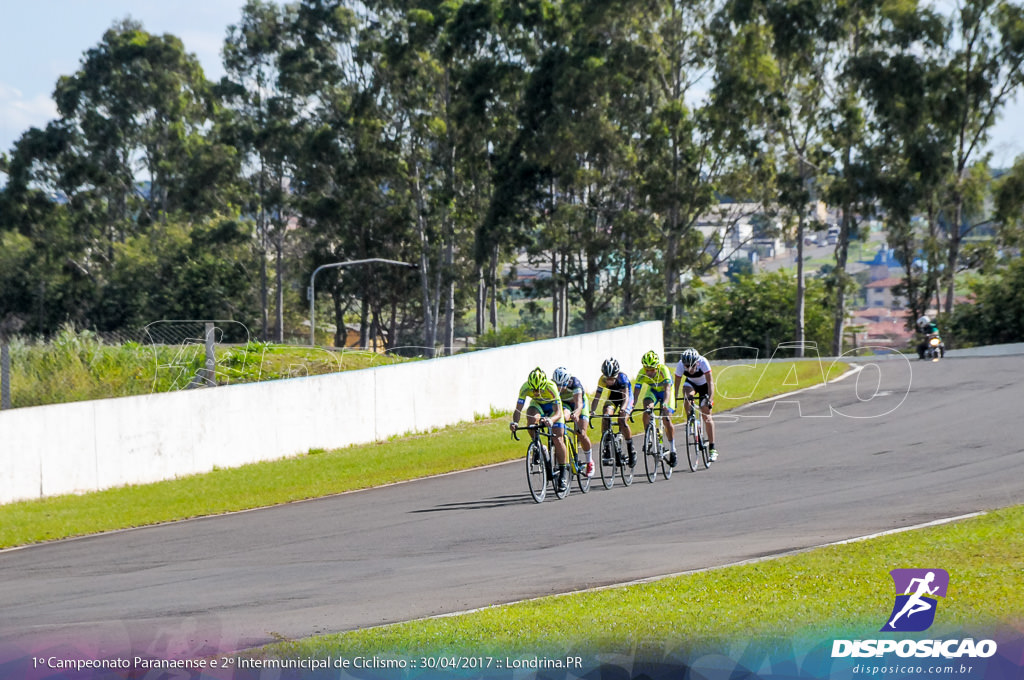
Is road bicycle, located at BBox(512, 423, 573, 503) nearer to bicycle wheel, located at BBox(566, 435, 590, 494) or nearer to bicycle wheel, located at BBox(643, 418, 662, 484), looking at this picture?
bicycle wheel, located at BBox(566, 435, 590, 494)

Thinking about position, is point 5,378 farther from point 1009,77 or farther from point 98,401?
point 1009,77

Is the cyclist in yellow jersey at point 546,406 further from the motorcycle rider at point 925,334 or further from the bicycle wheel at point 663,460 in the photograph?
the motorcycle rider at point 925,334

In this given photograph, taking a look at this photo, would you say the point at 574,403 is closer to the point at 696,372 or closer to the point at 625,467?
the point at 625,467

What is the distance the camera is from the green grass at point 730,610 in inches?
305

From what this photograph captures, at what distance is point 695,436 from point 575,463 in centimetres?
286

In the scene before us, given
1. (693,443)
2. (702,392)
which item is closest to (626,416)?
(702,392)

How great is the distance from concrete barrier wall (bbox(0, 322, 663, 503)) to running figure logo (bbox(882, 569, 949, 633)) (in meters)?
12.7

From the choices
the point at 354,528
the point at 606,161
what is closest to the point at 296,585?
the point at 354,528

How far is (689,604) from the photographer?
8820 millimetres

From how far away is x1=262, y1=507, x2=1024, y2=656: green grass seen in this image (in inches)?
305

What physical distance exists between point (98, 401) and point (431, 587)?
9650 mm

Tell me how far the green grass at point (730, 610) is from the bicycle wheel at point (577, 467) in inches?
237

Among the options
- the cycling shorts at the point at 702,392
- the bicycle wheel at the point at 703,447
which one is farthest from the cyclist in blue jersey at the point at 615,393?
the bicycle wheel at the point at 703,447

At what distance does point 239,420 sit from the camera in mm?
20781
